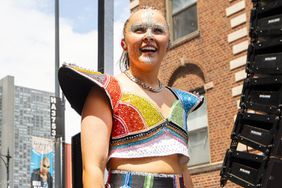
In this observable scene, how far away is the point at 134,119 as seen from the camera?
9.48ft

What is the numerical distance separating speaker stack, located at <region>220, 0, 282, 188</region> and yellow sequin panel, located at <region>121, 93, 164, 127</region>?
6.76 m

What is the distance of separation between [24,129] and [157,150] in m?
114

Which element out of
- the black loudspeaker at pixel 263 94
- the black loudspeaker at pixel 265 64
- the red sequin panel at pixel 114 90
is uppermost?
the black loudspeaker at pixel 265 64

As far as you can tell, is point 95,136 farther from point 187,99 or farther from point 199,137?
point 199,137

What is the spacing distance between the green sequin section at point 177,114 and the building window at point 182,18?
11.3 meters

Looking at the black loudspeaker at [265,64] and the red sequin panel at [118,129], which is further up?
the black loudspeaker at [265,64]

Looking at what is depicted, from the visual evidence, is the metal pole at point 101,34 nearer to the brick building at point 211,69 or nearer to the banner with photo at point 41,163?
the brick building at point 211,69

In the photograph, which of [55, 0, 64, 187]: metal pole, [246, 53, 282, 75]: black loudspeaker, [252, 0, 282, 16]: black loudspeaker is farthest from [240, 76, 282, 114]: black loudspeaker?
[55, 0, 64, 187]: metal pole

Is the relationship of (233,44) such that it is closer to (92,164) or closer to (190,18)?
(190,18)

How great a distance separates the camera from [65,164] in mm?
12672

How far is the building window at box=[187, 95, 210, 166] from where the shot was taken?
43.6 feet

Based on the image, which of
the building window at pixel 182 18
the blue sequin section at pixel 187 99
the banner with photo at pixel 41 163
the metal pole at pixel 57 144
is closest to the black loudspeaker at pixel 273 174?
the metal pole at pixel 57 144

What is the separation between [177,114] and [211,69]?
10.4m

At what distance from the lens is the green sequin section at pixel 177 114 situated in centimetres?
301
